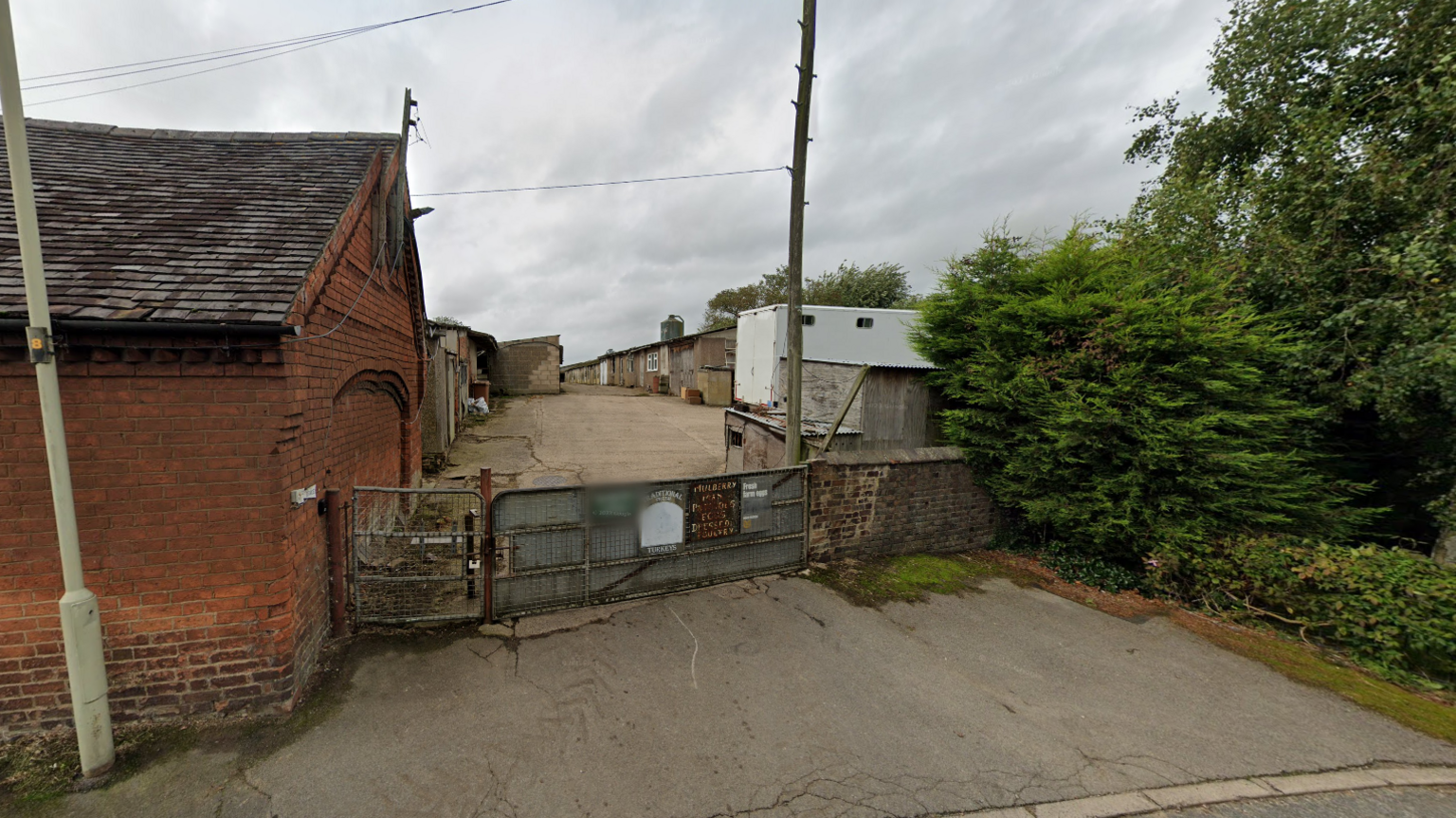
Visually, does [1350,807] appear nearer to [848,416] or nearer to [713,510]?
[713,510]

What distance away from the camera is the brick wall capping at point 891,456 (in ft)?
21.5

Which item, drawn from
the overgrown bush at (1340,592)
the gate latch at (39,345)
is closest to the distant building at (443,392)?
the gate latch at (39,345)

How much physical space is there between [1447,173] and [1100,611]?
6908mm

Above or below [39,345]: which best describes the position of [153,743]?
below

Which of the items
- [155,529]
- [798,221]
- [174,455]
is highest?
[798,221]

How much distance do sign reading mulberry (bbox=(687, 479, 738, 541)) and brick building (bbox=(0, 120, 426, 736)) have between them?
11.4 feet

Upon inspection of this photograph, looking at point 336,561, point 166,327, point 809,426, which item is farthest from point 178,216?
point 809,426

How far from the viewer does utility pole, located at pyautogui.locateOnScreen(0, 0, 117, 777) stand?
2604mm

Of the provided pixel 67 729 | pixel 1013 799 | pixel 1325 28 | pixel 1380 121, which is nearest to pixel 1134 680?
pixel 1013 799

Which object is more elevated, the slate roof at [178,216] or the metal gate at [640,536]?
the slate roof at [178,216]

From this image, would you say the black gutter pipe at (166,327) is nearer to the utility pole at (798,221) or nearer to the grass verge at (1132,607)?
the utility pole at (798,221)

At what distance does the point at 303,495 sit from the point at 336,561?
100cm

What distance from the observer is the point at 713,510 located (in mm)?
5742

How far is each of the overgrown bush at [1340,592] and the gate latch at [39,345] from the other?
9.94 m
